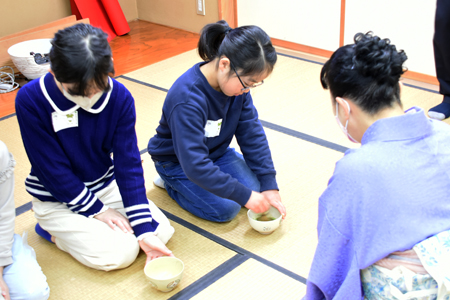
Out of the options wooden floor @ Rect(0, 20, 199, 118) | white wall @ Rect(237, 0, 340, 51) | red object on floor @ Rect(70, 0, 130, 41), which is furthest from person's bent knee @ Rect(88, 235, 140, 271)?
red object on floor @ Rect(70, 0, 130, 41)

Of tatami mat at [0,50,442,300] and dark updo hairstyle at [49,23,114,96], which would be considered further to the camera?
tatami mat at [0,50,442,300]

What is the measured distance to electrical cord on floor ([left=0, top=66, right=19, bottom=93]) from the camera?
3357 millimetres

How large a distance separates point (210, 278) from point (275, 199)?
43 centimetres

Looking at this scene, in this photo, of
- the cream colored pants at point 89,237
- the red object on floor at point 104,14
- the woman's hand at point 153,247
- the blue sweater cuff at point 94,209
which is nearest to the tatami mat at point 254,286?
the woman's hand at point 153,247

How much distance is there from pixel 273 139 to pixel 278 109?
15.2 inches

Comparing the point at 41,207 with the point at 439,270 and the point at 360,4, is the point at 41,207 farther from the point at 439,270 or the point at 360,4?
the point at 360,4

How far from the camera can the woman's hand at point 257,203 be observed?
5.69ft

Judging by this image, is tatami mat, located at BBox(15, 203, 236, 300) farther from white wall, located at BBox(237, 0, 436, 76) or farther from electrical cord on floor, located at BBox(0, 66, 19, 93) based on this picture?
white wall, located at BBox(237, 0, 436, 76)

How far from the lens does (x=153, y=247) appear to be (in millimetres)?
1593

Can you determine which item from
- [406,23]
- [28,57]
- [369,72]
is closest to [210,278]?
[369,72]

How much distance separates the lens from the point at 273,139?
244 cm

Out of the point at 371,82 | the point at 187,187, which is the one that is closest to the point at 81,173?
the point at 187,187

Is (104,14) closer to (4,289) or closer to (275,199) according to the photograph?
(275,199)

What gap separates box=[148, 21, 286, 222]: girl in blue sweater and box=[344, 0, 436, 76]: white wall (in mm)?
1617
